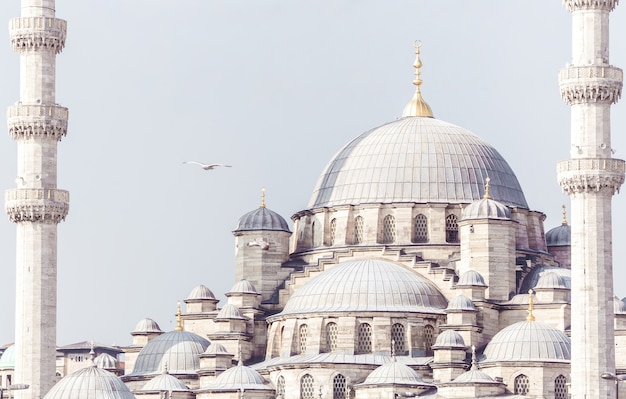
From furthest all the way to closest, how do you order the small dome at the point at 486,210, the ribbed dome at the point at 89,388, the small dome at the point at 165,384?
the small dome at the point at 486,210, the small dome at the point at 165,384, the ribbed dome at the point at 89,388

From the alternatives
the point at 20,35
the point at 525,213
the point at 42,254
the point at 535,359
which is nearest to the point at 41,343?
the point at 42,254

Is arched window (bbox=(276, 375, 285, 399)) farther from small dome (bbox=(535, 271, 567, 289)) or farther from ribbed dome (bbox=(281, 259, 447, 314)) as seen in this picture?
small dome (bbox=(535, 271, 567, 289))

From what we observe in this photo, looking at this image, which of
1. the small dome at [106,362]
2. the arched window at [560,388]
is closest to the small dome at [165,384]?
the small dome at [106,362]

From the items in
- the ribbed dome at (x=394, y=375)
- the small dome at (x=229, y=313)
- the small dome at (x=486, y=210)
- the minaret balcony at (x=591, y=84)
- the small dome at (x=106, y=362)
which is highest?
the minaret balcony at (x=591, y=84)

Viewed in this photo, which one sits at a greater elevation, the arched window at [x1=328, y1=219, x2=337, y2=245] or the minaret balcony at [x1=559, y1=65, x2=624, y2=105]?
the minaret balcony at [x1=559, y1=65, x2=624, y2=105]

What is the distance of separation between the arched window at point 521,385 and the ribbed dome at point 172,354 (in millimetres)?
12970

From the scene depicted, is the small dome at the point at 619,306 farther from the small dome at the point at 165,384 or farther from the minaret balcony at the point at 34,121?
the minaret balcony at the point at 34,121

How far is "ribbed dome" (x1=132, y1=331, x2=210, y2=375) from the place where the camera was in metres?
94.8

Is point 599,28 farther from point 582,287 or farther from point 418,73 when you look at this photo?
point 418,73

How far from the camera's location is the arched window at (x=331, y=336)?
301ft

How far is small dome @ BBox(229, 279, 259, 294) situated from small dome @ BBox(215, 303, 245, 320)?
1.21m

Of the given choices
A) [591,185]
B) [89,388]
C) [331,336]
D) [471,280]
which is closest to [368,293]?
[331,336]

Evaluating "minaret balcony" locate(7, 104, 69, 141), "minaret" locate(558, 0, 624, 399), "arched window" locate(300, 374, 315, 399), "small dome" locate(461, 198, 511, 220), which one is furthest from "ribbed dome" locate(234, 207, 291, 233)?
A: "minaret" locate(558, 0, 624, 399)

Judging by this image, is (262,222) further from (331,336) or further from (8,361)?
(8,361)
